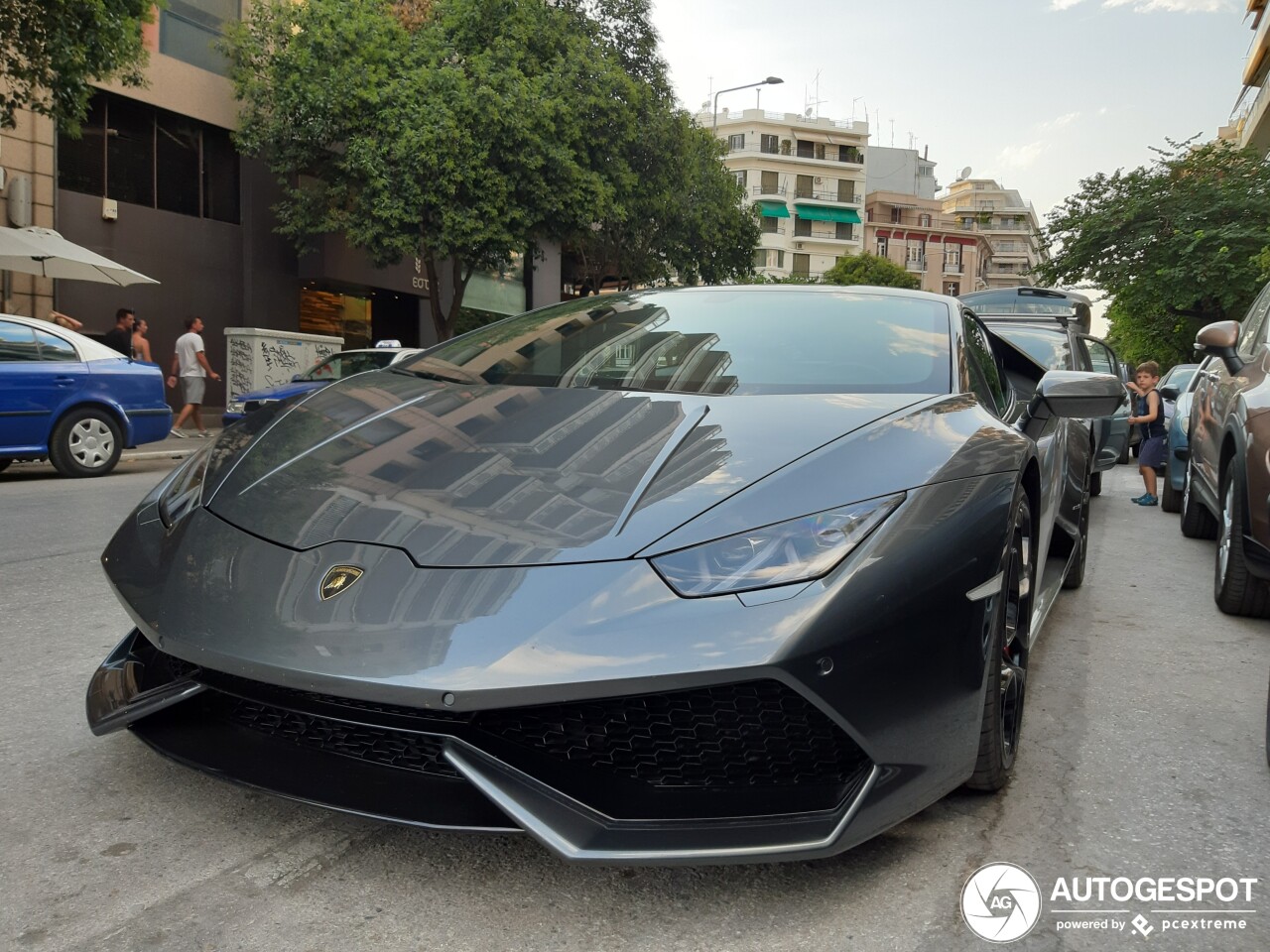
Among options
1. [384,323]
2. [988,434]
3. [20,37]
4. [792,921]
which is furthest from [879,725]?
[384,323]

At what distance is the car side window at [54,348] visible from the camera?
348 inches

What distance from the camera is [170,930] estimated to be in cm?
173

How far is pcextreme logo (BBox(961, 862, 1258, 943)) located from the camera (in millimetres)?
1875

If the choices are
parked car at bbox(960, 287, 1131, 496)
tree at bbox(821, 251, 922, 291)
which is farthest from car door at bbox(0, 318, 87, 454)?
tree at bbox(821, 251, 922, 291)

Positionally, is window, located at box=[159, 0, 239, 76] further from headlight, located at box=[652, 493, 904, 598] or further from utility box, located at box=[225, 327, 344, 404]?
headlight, located at box=[652, 493, 904, 598]

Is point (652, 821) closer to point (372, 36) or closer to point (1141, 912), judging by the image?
point (1141, 912)

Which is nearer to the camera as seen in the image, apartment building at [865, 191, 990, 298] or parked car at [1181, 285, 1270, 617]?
parked car at [1181, 285, 1270, 617]

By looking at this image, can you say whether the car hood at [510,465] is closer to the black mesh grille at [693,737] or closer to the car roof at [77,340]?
the black mesh grille at [693,737]

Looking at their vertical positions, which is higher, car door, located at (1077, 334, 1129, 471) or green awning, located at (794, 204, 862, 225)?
green awning, located at (794, 204, 862, 225)

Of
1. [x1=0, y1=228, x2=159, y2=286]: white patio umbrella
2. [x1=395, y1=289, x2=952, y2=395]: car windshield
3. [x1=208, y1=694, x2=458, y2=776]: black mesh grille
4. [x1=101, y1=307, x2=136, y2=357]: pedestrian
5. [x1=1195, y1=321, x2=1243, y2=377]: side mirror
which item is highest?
[x1=0, y1=228, x2=159, y2=286]: white patio umbrella

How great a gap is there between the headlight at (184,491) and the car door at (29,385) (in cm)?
711

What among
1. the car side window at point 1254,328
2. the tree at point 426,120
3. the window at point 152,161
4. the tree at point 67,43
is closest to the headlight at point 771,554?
the car side window at point 1254,328

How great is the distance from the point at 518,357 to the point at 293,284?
19776mm

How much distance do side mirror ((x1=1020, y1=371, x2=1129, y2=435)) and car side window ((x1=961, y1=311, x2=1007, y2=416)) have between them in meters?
0.12
